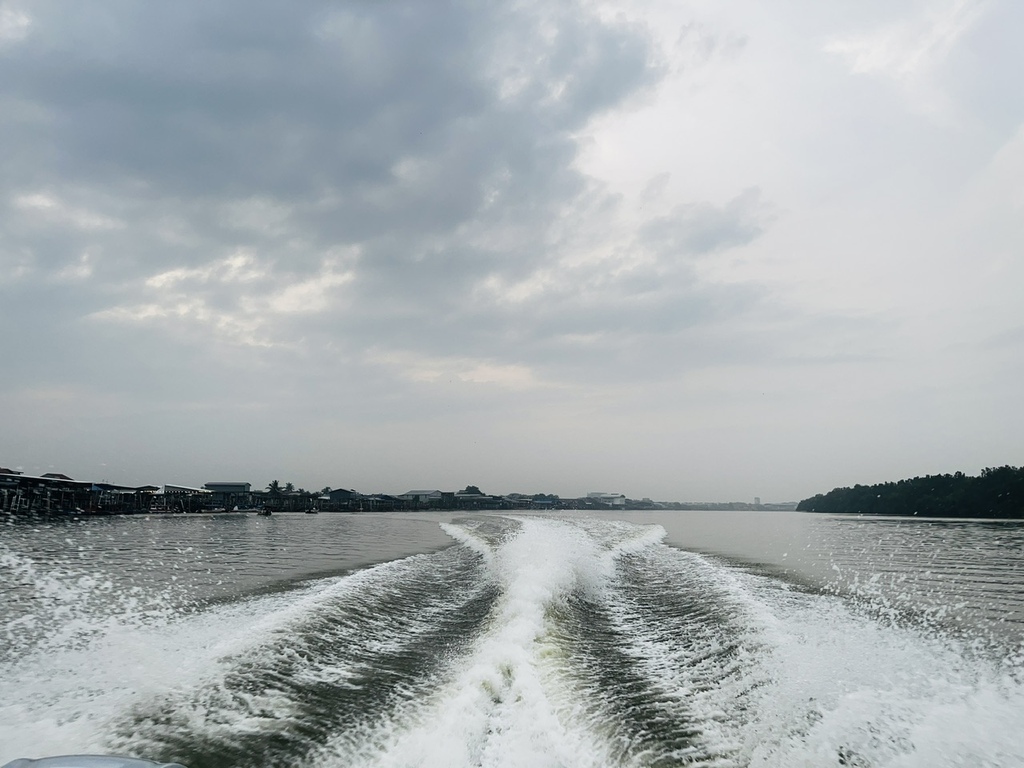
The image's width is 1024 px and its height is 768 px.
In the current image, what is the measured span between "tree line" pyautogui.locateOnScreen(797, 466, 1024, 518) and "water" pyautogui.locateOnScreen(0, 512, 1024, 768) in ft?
214

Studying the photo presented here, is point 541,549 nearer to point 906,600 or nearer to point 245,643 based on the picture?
point 906,600

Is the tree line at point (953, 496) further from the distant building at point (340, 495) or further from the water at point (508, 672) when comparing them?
the distant building at point (340, 495)

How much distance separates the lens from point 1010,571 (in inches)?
576

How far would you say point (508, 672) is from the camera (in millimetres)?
5723

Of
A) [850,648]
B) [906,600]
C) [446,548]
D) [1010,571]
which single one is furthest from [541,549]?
[1010,571]

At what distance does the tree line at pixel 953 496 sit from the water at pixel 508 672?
65101 millimetres

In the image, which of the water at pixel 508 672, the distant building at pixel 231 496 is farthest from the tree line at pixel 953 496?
the distant building at pixel 231 496

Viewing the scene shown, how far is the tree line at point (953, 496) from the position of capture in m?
59.6

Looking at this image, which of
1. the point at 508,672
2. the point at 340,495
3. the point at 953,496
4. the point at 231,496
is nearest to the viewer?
the point at 508,672

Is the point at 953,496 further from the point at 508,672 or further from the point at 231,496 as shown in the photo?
the point at 231,496

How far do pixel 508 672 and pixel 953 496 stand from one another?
8080 centimetres

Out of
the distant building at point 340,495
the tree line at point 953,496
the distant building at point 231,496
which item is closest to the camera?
the tree line at point 953,496

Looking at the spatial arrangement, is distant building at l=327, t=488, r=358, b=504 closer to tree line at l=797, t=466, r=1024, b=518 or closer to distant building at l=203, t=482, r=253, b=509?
distant building at l=203, t=482, r=253, b=509

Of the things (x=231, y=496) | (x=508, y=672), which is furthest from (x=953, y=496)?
(x=231, y=496)
